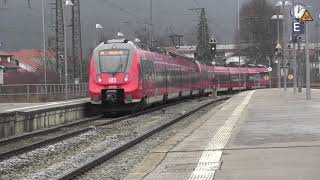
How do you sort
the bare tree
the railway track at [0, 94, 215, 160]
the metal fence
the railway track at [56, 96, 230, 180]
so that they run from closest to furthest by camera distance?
the railway track at [56, 96, 230, 180] < the railway track at [0, 94, 215, 160] < the metal fence < the bare tree

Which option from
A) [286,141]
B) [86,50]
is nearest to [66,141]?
[286,141]

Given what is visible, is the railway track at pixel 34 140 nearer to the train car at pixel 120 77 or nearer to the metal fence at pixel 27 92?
the train car at pixel 120 77

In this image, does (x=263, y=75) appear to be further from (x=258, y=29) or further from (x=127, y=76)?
(x=127, y=76)

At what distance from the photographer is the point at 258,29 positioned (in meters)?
110

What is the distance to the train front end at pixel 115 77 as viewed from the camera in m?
28.2

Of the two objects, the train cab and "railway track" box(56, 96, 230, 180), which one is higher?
the train cab

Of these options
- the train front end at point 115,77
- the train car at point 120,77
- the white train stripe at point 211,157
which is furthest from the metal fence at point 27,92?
the white train stripe at point 211,157

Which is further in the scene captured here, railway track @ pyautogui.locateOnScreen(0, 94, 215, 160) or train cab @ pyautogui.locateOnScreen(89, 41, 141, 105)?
train cab @ pyautogui.locateOnScreen(89, 41, 141, 105)

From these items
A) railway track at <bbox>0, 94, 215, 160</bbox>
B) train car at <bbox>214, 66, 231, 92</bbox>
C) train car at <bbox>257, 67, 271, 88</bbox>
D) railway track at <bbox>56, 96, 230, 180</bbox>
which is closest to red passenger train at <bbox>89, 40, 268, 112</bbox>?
railway track at <bbox>0, 94, 215, 160</bbox>

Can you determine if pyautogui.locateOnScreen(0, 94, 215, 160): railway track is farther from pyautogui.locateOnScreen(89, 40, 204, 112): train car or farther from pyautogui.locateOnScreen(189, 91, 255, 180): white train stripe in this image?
pyautogui.locateOnScreen(189, 91, 255, 180): white train stripe

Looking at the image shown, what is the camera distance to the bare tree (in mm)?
108562

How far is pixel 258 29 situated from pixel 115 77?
8404cm

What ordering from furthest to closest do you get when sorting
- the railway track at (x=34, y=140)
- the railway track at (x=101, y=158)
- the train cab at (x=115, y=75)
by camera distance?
the train cab at (x=115, y=75)
the railway track at (x=34, y=140)
the railway track at (x=101, y=158)

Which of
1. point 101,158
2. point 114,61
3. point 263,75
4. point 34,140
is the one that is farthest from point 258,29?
point 101,158
